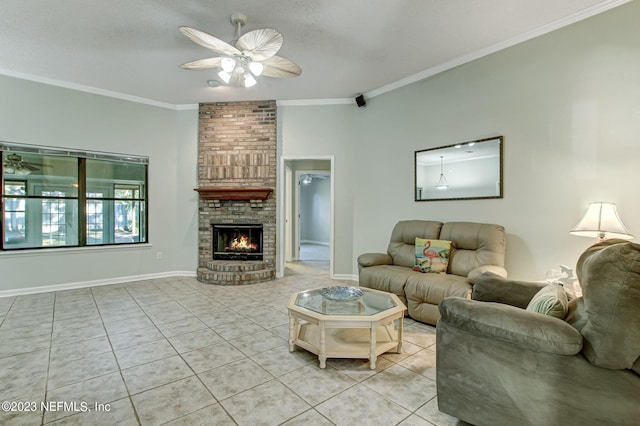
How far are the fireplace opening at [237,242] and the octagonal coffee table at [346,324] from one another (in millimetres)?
2765

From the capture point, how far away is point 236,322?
3064mm

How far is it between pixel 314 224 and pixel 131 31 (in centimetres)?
798

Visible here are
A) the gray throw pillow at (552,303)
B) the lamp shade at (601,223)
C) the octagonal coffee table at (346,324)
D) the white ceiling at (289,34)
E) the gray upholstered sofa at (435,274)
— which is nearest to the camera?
the gray throw pillow at (552,303)

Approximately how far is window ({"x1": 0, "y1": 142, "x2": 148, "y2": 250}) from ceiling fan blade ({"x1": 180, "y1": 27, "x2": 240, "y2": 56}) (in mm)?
3164

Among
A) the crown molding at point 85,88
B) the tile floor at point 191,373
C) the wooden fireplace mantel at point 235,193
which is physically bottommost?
the tile floor at point 191,373

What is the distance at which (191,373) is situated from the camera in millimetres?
2098

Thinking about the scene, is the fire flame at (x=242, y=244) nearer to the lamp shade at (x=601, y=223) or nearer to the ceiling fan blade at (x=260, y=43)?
the ceiling fan blade at (x=260, y=43)

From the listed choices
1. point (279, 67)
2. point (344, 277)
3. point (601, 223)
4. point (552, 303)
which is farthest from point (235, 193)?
point (601, 223)

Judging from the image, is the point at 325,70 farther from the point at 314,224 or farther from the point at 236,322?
the point at 314,224

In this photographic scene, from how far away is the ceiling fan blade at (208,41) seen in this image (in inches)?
95.0

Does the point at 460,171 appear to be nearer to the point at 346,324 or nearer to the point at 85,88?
the point at 346,324

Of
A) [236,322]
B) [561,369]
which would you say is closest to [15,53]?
[236,322]

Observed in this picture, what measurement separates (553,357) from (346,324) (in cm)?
117

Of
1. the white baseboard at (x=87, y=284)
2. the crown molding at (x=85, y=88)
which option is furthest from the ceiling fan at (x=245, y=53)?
the white baseboard at (x=87, y=284)
